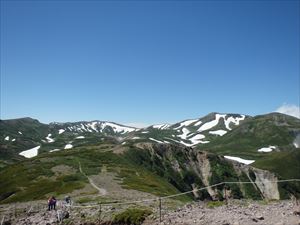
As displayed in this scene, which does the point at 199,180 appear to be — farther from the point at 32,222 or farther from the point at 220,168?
the point at 32,222

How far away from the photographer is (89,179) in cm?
10038

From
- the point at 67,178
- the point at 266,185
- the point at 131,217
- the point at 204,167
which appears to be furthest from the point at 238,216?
the point at 266,185

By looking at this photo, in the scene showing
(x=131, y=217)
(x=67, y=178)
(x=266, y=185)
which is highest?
(x=266, y=185)

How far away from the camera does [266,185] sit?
179875 millimetres

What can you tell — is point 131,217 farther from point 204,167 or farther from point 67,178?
point 204,167

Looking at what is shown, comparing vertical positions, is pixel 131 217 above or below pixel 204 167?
below

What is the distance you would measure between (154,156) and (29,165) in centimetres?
5017

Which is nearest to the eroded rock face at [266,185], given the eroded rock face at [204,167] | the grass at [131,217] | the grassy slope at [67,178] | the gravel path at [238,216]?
the eroded rock face at [204,167]

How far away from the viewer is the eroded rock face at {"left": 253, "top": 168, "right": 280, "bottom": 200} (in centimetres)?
17529

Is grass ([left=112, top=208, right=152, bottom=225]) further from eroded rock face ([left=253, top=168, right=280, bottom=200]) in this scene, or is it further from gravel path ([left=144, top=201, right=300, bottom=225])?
eroded rock face ([left=253, top=168, right=280, bottom=200])

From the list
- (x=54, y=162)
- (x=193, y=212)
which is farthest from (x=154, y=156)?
(x=193, y=212)

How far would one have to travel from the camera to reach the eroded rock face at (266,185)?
17529cm

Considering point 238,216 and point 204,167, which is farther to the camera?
point 204,167

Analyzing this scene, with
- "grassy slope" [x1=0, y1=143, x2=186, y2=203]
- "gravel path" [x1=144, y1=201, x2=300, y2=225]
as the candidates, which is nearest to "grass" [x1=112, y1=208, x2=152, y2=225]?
"gravel path" [x1=144, y1=201, x2=300, y2=225]
